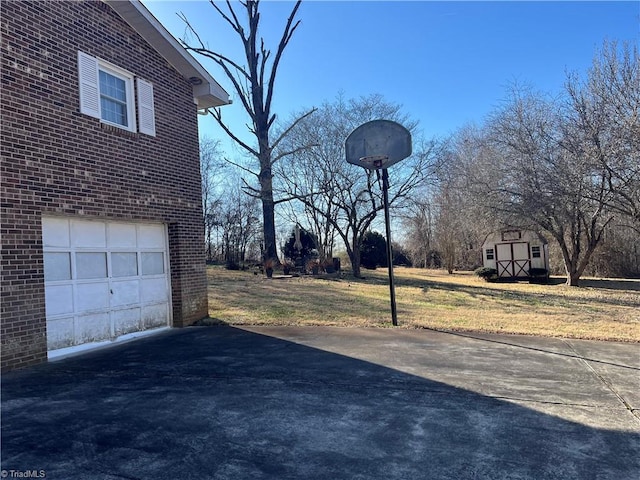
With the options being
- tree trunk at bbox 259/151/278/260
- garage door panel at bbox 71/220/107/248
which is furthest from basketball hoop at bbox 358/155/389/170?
tree trunk at bbox 259/151/278/260

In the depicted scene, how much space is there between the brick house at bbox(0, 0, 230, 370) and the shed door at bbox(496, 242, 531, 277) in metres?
21.5

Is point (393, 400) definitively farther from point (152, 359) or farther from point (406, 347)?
point (152, 359)

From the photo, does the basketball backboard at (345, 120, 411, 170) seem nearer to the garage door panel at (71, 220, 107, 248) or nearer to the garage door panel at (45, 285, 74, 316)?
the garage door panel at (71, 220, 107, 248)

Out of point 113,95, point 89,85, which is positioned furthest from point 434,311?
point 89,85

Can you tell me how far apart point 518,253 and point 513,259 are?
1.51 ft

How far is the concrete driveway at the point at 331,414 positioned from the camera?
304 centimetres

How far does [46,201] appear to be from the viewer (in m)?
6.27

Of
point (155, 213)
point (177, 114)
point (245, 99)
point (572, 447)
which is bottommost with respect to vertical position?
point (572, 447)

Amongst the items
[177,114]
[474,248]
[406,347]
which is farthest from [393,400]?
[474,248]

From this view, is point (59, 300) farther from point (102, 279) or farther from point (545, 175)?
point (545, 175)

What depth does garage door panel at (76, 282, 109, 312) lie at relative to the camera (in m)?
6.93

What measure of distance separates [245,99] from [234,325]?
2005 centimetres

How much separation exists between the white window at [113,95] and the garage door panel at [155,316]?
3.47m

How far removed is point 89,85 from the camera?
7.08 meters
